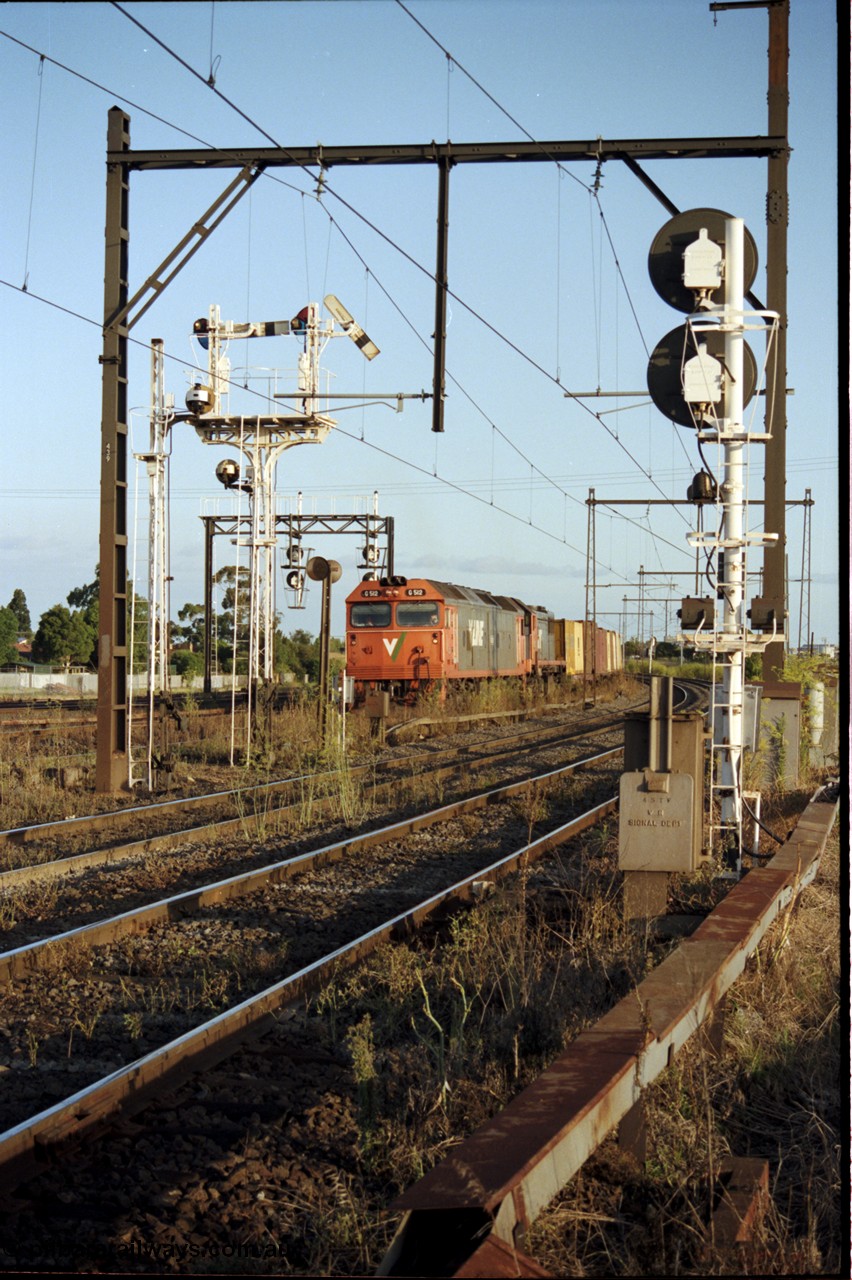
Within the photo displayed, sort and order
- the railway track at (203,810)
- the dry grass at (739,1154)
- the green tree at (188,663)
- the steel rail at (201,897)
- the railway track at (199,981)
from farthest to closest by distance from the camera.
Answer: the green tree at (188,663), the railway track at (203,810), the steel rail at (201,897), the railway track at (199,981), the dry grass at (739,1154)

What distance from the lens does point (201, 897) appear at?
9.08 metres

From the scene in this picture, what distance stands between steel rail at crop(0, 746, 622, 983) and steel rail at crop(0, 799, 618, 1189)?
143cm

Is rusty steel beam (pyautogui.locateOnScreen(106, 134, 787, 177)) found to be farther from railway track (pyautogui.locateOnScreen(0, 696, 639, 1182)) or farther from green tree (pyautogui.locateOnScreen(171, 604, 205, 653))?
green tree (pyautogui.locateOnScreen(171, 604, 205, 653))

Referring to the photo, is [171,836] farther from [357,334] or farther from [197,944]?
[357,334]

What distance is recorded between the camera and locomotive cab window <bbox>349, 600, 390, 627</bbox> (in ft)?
100

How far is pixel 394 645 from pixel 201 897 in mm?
21245

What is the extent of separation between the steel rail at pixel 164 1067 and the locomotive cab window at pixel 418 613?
2146cm

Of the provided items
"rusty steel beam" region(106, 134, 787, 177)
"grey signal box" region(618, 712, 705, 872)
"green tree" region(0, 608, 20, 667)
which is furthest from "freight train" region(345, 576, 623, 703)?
"green tree" region(0, 608, 20, 667)

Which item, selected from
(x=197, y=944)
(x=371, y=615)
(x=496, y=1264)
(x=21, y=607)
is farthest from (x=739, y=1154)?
(x=21, y=607)

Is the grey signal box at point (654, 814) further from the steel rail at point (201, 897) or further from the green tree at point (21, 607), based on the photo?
the green tree at point (21, 607)

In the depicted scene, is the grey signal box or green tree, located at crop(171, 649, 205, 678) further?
green tree, located at crop(171, 649, 205, 678)

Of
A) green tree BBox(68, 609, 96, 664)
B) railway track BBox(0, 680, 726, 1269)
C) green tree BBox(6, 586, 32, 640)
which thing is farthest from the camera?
green tree BBox(6, 586, 32, 640)

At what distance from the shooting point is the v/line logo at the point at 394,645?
30.2m

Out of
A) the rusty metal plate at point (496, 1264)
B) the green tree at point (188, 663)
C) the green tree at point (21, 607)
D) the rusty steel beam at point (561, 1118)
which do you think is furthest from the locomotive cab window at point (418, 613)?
the green tree at point (21, 607)
